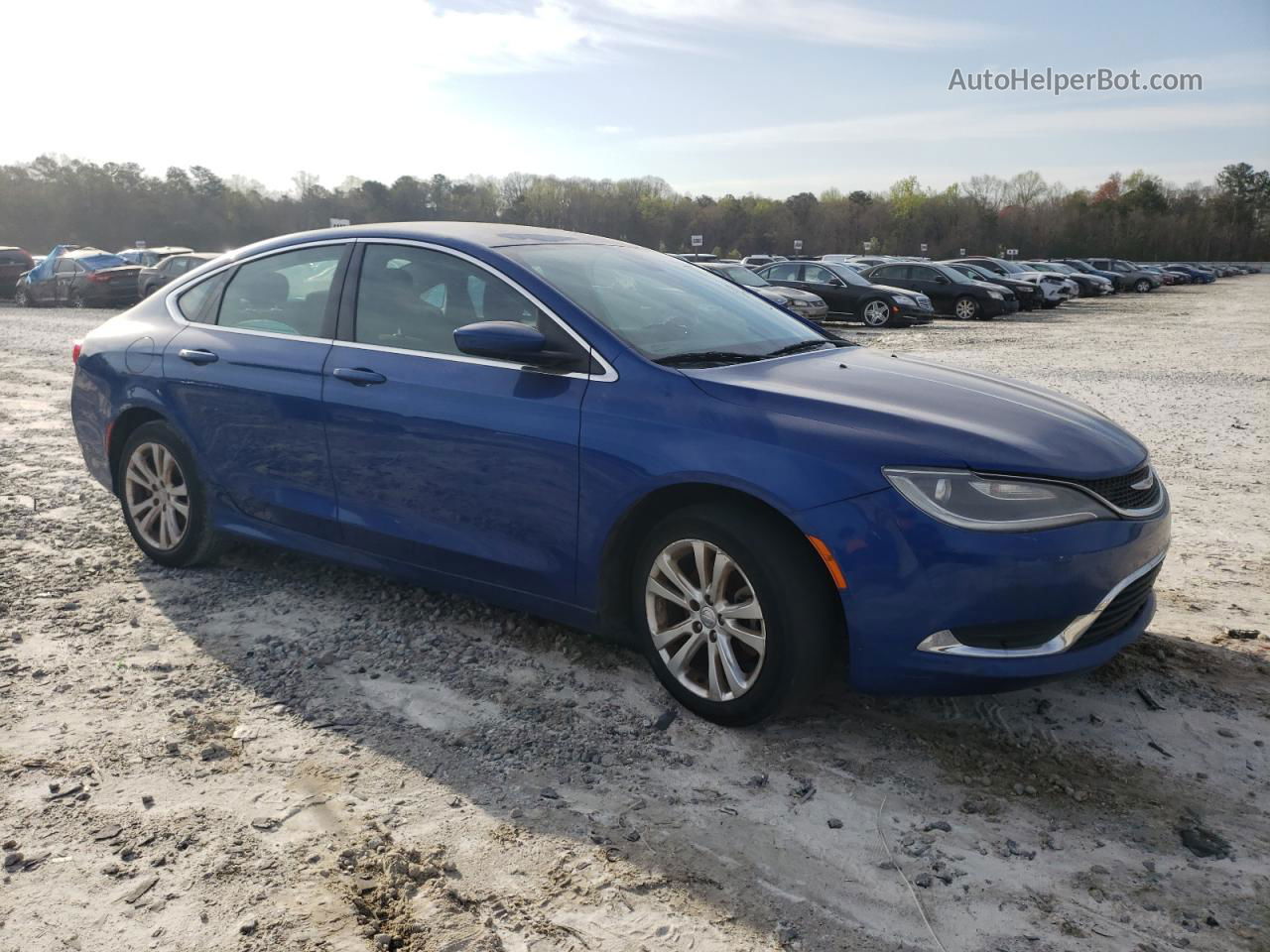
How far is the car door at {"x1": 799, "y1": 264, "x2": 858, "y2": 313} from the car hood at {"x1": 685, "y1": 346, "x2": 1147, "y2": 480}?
20.8 m

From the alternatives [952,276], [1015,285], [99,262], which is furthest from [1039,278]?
[99,262]

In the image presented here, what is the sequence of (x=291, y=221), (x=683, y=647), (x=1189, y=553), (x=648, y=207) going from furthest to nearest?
(x=648, y=207) → (x=291, y=221) → (x=1189, y=553) → (x=683, y=647)

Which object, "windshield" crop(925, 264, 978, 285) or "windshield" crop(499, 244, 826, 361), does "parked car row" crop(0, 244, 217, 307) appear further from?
"windshield" crop(499, 244, 826, 361)

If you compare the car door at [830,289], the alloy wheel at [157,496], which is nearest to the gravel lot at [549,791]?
the alloy wheel at [157,496]

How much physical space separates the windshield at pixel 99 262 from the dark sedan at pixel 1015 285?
75.3ft

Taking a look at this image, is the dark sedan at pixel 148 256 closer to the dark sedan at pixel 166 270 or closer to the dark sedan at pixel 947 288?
the dark sedan at pixel 166 270

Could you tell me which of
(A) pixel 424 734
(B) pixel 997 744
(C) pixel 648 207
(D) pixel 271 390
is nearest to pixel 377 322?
(D) pixel 271 390

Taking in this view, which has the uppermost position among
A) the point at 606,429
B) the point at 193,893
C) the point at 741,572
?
the point at 606,429

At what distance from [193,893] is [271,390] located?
2445mm

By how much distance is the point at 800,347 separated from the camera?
430 cm

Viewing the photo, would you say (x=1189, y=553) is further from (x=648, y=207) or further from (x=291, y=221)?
(x=648, y=207)

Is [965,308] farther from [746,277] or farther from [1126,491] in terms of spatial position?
[1126,491]

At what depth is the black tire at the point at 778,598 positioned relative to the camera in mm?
3238

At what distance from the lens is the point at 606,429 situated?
11.8 ft
